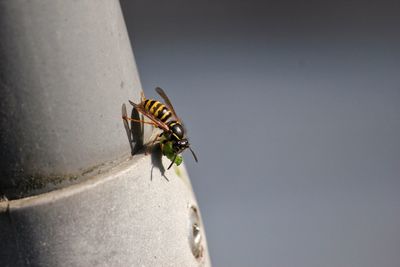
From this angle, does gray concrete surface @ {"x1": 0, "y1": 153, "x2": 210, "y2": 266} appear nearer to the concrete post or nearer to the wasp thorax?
the concrete post

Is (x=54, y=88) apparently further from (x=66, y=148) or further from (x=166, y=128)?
(x=166, y=128)

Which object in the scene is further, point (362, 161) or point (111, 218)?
point (362, 161)

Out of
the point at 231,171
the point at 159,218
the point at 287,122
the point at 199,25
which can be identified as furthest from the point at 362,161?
the point at 159,218

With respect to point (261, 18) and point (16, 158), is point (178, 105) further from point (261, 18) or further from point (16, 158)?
point (16, 158)

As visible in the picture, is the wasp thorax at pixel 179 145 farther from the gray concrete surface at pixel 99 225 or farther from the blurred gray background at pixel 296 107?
the blurred gray background at pixel 296 107

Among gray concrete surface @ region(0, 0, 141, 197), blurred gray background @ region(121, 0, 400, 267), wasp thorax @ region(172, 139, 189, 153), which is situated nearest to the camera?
gray concrete surface @ region(0, 0, 141, 197)

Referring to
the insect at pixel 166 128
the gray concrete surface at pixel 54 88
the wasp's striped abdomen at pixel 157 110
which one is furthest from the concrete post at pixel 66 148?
the wasp's striped abdomen at pixel 157 110

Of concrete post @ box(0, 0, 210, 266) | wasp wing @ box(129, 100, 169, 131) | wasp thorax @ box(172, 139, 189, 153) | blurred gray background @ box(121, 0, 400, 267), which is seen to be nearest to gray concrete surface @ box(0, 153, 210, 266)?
concrete post @ box(0, 0, 210, 266)
